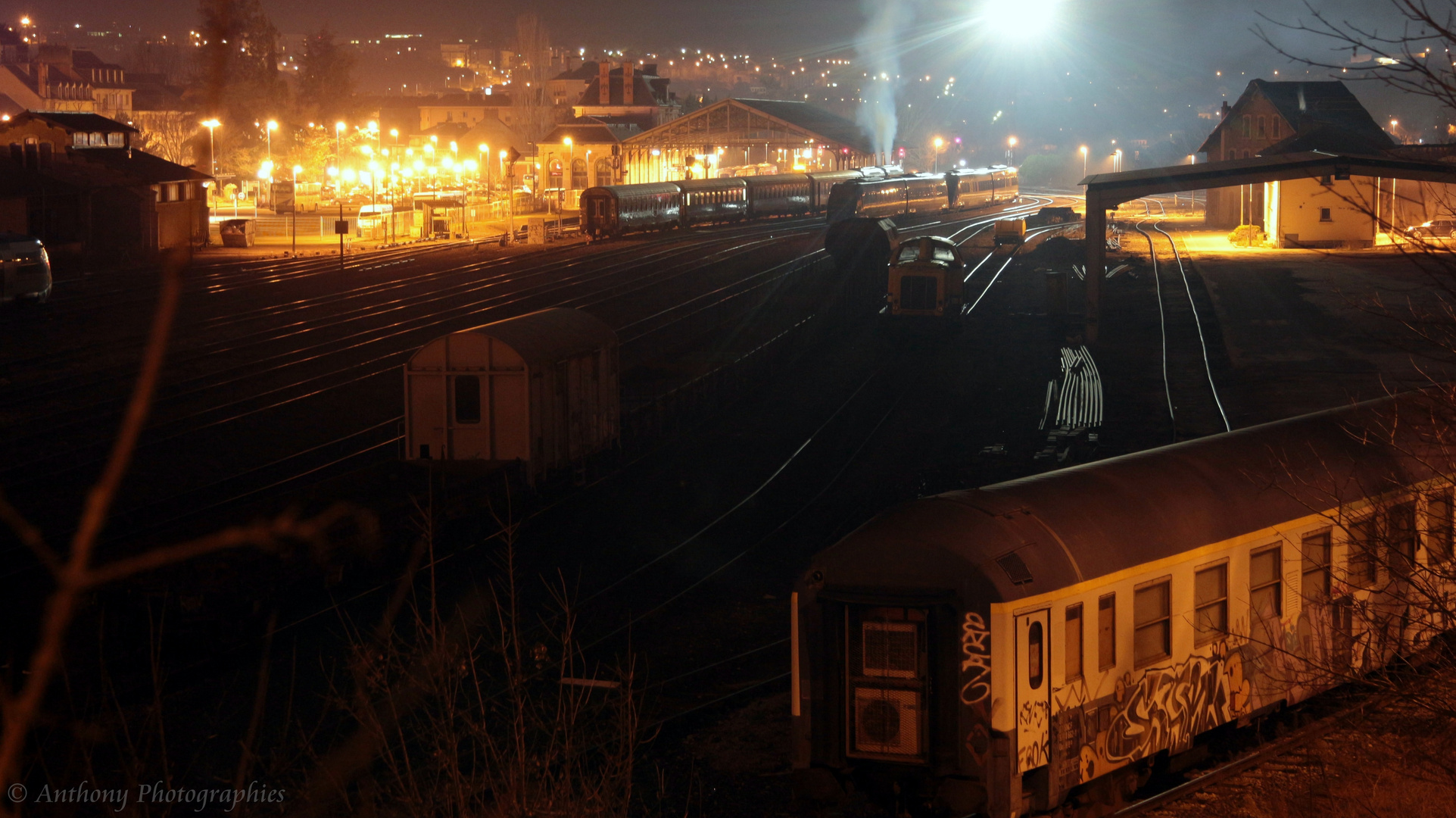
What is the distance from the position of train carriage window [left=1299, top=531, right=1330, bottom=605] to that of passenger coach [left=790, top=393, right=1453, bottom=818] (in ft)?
0.06

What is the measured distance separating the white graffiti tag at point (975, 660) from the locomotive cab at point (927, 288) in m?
25.7

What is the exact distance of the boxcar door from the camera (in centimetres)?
736

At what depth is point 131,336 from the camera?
32.4 meters

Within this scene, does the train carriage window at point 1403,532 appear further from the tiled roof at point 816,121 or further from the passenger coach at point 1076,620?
the tiled roof at point 816,121

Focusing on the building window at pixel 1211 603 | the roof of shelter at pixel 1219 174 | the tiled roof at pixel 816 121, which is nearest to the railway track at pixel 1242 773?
the building window at pixel 1211 603

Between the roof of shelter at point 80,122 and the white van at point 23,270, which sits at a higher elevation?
the roof of shelter at point 80,122

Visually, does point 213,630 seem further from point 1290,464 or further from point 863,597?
point 1290,464

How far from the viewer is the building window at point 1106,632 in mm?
7746

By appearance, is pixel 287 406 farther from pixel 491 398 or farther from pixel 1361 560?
pixel 1361 560

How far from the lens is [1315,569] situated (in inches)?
362

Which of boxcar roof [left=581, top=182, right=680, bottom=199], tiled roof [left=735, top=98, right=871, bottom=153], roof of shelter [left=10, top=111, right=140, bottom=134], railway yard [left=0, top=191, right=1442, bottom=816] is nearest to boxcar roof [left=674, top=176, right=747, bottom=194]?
boxcar roof [left=581, top=182, right=680, bottom=199]

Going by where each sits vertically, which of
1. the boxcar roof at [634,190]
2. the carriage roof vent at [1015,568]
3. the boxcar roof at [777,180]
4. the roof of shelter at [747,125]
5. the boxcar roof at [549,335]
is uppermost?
the roof of shelter at [747,125]

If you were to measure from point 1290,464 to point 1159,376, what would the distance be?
1930 cm
